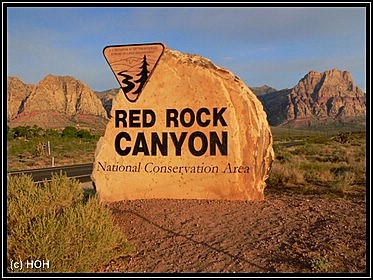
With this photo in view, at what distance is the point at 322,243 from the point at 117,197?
483cm

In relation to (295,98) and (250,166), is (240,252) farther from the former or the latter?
(295,98)

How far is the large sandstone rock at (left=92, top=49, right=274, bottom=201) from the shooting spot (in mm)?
8984

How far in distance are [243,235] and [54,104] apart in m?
106

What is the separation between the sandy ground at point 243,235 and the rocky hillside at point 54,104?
88.2m

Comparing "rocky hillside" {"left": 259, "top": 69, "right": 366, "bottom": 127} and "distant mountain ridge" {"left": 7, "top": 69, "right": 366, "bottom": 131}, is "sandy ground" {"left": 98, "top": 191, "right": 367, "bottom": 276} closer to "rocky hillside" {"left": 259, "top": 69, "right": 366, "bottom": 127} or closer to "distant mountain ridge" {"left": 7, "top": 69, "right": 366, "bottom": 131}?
"distant mountain ridge" {"left": 7, "top": 69, "right": 366, "bottom": 131}

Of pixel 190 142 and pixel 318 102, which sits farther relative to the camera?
pixel 318 102

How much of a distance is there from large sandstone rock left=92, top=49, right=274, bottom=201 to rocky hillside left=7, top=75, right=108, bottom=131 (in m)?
86.3

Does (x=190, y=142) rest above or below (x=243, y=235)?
above

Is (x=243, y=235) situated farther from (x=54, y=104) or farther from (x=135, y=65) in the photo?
(x=54, y=104)

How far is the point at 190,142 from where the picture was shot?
363 inches

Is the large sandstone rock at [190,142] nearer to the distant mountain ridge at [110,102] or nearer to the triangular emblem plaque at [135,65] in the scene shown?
the triangular emblem plaque at [135,65]

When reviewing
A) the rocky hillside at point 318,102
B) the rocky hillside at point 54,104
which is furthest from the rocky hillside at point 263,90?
the rocky hillside at point 54,104

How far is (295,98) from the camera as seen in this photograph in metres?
139

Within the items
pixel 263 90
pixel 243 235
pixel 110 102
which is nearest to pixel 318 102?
pixel 263 90
